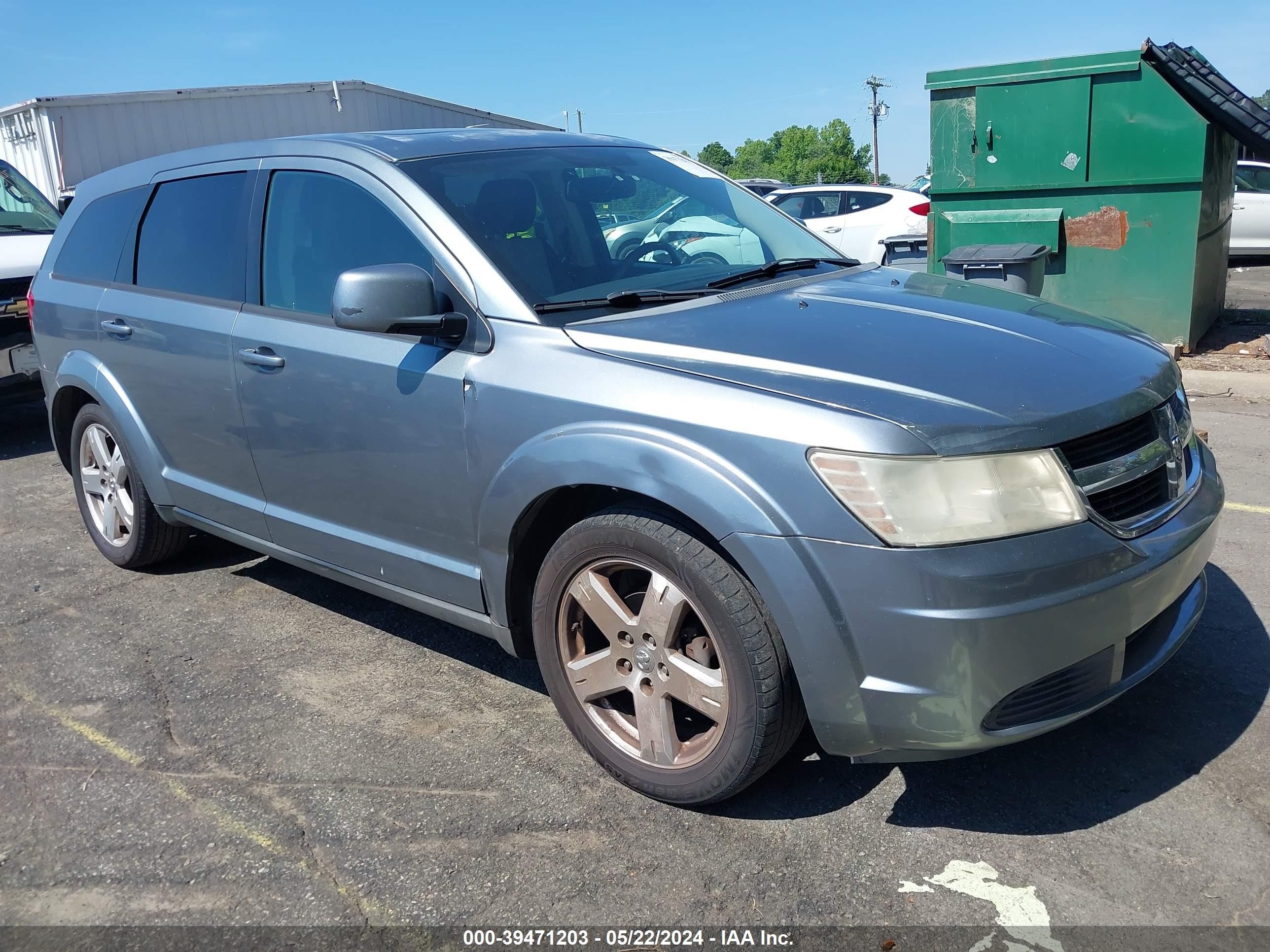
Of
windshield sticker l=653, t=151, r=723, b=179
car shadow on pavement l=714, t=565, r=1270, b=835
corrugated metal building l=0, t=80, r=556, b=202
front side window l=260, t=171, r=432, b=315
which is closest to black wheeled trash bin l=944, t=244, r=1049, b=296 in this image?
windshield sticker l=653, t=151, r=723, b=179

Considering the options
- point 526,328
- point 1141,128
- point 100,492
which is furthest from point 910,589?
point 1141,128

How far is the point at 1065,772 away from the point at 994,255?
18.0 feet

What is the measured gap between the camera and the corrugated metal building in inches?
677

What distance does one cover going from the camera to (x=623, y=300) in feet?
10.4

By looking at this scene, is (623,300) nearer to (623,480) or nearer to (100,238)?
(623,480)

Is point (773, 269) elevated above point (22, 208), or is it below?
below

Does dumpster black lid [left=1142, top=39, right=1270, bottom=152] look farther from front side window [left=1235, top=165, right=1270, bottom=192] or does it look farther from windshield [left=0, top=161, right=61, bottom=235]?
front side window [left=1235, top=165, right=1270, bottom=192]

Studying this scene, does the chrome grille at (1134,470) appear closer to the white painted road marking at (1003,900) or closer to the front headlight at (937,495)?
the front headlight at (937,495)

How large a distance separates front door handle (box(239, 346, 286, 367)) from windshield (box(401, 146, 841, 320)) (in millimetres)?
792

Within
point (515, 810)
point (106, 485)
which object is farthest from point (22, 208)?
point (515, 810)

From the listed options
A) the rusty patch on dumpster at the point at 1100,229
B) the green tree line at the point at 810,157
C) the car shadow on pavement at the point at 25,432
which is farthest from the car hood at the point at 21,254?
the green tree line at the point at 810,157

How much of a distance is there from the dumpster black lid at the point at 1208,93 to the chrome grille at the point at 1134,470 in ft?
20.5

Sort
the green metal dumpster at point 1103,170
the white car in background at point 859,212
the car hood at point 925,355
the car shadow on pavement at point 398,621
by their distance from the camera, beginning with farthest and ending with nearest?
1. the white car in background at point 859,212
2. the green metal dumpster at point 1103,170
3. the car shadow on pavement at point 398,621
4. the car hood at point 925,355

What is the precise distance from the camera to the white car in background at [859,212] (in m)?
13.2
